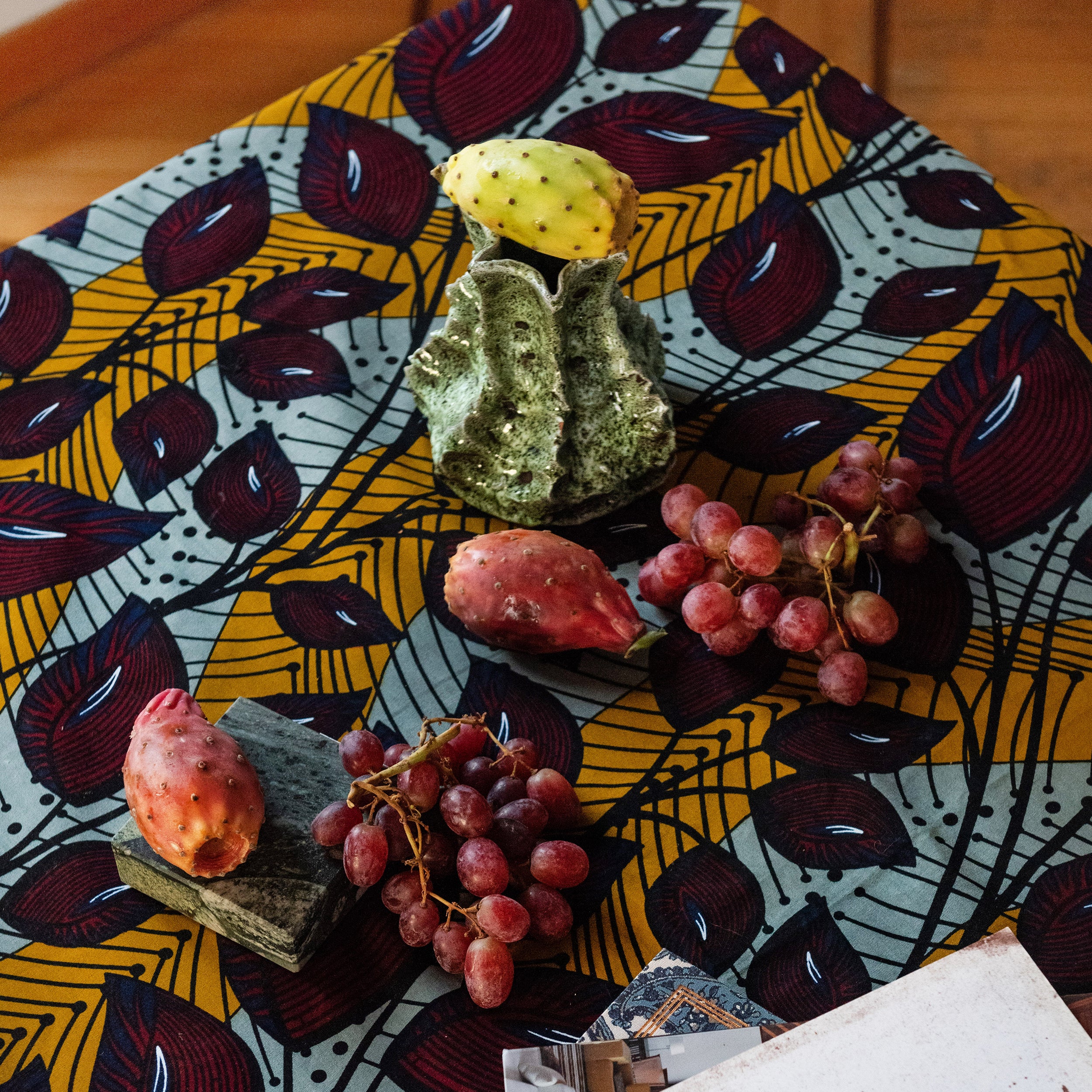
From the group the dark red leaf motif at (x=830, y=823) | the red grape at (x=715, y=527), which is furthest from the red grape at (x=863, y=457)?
the dark red leaf motif at (x=830, y=823)

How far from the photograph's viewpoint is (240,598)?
92 cm

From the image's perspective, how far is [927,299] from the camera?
109cm

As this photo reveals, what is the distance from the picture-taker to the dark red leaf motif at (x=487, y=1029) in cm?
72

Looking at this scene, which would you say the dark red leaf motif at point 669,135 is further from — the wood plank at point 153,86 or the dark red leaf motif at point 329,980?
the dark red leaf motif at point 329,980

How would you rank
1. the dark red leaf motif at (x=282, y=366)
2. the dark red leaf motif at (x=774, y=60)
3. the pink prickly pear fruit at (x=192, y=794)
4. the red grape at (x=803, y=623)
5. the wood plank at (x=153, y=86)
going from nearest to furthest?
the pink prickly pear fruit at (x=192, y=794)
the red grape at (x=803, y=623)
the dark red leaf motif at (x=282, y=366)
the dark red leaf motif at (x=774, y=60)
the wood plank at (x=153, y=86)

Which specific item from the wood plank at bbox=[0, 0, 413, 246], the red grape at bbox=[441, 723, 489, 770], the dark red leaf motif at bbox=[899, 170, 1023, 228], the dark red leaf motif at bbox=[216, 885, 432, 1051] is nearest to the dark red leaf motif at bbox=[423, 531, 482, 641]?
the red grape at bbox=[441, 723, 489, 770]

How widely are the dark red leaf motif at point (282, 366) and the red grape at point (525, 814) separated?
1.39 ft

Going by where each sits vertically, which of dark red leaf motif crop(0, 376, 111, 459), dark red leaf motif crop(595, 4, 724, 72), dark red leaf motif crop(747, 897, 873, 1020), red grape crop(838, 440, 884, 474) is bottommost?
dark red leaf motif crop(747, 897, 873, 1020)

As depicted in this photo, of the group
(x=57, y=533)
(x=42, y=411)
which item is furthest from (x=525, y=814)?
(x=42, y=411)

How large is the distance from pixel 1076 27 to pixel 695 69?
2.28 ft

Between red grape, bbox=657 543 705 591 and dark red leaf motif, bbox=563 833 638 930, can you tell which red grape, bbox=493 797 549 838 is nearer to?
dark red leaf motif, bbox=563 833 638 930

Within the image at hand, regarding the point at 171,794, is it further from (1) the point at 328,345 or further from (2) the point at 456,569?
(1) the point at 328,345

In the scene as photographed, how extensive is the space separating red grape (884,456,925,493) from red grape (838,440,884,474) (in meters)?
0.01

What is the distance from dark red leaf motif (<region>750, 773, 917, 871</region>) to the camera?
80 centimetres
